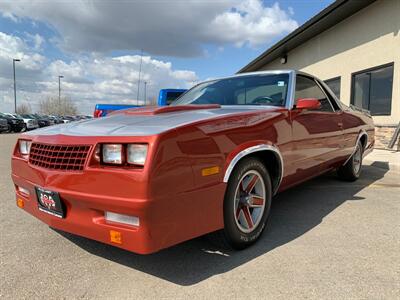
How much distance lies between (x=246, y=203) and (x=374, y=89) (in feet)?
32.9

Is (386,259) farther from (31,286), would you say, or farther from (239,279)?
(31,286)

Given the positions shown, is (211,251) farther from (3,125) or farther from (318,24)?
(3,125)

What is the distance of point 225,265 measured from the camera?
109 inches

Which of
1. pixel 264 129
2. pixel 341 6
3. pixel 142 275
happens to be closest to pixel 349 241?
pixel 264 129

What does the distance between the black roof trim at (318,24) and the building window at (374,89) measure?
6.86 feet

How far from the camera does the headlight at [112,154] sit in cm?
235

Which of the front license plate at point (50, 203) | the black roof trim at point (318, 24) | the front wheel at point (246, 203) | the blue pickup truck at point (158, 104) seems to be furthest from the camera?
the black roof trim at point (318, 24)

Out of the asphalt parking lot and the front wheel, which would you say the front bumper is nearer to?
the asphalt parking lot

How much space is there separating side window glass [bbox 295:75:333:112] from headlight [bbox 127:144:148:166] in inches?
85.7

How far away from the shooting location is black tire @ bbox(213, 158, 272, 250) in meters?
2.79

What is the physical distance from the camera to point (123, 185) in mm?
2258

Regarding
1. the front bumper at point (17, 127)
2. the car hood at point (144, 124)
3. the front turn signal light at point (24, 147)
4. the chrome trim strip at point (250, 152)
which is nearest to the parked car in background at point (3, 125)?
the front bumper at point (17, 127)

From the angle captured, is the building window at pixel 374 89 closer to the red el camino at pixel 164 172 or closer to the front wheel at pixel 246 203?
the red el camino at pixel 164 172

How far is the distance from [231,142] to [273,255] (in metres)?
1.02
